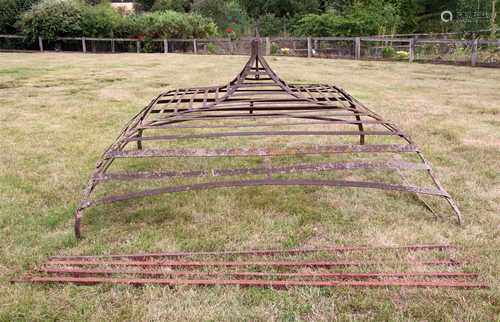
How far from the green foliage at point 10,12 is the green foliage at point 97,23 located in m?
3.89

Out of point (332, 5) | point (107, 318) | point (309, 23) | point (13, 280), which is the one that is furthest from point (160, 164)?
point (332, 5)

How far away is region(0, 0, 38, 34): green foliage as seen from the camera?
23.5 meters

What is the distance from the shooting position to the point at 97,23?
22984 mm

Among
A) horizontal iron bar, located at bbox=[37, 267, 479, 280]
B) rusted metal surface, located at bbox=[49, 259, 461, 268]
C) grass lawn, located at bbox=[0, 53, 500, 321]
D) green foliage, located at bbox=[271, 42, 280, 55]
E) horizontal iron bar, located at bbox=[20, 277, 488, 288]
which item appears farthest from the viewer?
green foliage, located at bbox=[271, 42, 280, 55]

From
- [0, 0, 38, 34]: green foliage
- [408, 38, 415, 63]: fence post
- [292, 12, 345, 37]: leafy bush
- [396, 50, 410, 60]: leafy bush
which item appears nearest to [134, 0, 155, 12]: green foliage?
[0, 0, 38, 34]: green foliage

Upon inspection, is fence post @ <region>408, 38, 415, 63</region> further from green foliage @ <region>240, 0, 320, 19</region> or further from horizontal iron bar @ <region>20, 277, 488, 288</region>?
green foliage @ <region>240, 0, 320, 19</region>

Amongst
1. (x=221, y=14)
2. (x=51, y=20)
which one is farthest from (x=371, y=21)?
(x=51, y=20)

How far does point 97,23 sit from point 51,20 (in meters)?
2.35

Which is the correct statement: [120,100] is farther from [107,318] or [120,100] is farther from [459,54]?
[459,54]

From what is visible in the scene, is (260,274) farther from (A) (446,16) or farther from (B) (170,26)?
(A) (446,16)

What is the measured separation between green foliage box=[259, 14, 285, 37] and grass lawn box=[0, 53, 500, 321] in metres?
31.3

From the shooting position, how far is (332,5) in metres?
35.1

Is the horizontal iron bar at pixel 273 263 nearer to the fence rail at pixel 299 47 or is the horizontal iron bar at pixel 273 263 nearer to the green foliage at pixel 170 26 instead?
the fence rail at pixel 299 47

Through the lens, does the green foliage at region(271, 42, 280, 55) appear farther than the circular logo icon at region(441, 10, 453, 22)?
No
